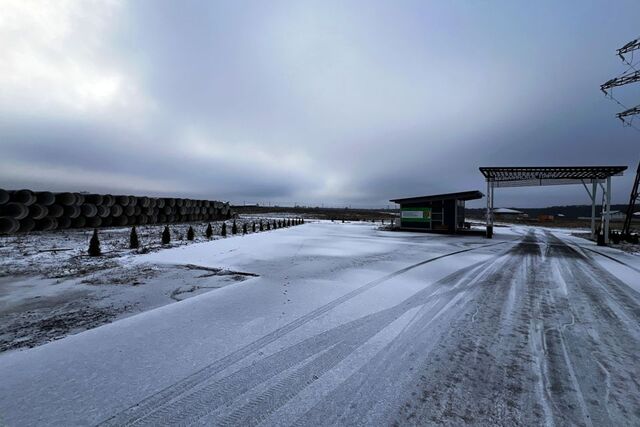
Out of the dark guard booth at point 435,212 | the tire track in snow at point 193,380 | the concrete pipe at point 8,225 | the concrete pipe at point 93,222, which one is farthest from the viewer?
the dark guard booth at point 435,212

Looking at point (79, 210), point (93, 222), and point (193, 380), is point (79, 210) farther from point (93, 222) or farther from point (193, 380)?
point (193, 380)

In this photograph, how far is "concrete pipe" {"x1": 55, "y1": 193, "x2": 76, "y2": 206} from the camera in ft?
49.5

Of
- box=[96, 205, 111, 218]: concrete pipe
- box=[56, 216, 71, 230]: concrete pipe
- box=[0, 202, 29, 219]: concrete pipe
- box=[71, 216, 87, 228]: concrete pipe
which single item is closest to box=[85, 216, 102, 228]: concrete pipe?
box=[96, 205, 111, 218]: concrete pipe

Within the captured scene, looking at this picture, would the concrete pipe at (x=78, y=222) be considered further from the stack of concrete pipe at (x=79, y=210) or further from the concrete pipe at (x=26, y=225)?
the concrete pipe at (x=26, y=225)

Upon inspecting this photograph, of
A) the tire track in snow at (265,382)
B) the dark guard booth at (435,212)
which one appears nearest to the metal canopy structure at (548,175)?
the dark guard booth at (435,212)

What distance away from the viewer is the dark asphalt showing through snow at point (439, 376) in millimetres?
2123

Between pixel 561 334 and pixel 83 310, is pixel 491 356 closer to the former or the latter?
pixel 561 334

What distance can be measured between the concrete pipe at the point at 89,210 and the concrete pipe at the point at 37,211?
79.0 inches

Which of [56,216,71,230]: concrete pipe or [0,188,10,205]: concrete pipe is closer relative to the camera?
[0,188,10,205]: concrete pipe

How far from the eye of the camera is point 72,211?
1548 centimetres

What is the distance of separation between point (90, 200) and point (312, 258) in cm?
1578

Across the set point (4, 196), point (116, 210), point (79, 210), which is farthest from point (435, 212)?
point (4, 196)

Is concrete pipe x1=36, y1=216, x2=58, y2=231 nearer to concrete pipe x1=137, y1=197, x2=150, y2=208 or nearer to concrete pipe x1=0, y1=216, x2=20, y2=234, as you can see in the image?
concrete pipe x1=0, y1=216, x2=20, y2=234

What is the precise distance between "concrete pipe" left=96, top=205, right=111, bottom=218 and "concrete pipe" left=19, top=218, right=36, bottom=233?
338cm
